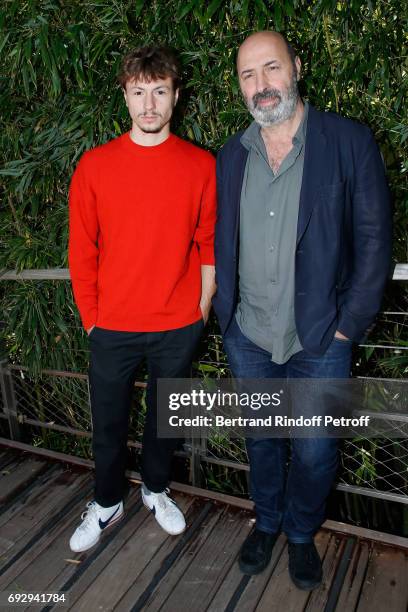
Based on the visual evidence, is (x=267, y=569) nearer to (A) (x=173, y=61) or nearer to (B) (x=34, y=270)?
(B) (x=34, y=270)

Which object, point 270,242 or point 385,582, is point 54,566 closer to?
point 385,582

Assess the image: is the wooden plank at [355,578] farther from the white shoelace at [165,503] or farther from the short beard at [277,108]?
the short beard at [277,108]

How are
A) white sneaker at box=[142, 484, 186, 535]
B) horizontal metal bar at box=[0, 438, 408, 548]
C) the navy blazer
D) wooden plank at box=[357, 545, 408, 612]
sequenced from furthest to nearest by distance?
white sneaker at box=[142, 484, 186, 535] → horizontal metal bar at box=[0, 438, 408, 548] → wooden plank at box=[357, 545, 408, 612] → the navy blazer

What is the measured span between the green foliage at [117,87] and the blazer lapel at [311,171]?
1.51 ft

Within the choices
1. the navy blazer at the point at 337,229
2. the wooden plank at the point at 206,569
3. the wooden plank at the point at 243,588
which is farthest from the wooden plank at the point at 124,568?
the navy blazer at the point at 337,229

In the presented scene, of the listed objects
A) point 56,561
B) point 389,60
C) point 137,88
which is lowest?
point 56,561

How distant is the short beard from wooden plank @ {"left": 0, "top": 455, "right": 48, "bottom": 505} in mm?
1967

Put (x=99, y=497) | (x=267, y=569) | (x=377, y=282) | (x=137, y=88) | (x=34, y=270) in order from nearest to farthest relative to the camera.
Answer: (x=377, y=282), (x=137, y=88), (x=267, y=569), (x=99, y=497), (x=34, y=270)

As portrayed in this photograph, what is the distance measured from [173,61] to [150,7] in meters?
0.48

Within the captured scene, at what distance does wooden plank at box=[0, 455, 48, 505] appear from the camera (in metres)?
2.49

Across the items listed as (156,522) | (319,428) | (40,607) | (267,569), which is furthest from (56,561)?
(319,428)

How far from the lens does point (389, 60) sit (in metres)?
1.89

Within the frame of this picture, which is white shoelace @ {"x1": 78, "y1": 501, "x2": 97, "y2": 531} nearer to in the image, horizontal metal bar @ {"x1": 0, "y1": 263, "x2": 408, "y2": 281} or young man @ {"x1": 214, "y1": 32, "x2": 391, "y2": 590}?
young man @ {"x1": 214, "y1": 32, "x2": 391, "y2": 590}

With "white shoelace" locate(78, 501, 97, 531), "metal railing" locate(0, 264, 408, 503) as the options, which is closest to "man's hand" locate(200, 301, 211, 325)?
"metal railing" locate(0, 264, 408, 503)
